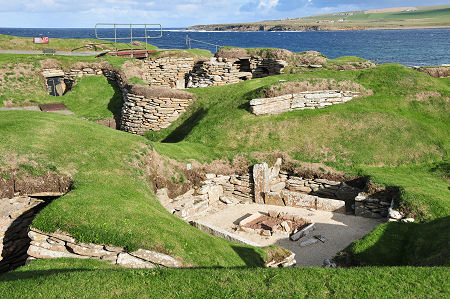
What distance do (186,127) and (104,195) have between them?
13.9 m

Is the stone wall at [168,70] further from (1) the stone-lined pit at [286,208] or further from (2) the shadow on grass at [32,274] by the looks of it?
(2) the shadow on grass at [32,274]

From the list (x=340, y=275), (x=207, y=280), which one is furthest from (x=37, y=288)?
(x=340, y=275)

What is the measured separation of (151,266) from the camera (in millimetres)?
11477

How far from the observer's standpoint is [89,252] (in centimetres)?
1179

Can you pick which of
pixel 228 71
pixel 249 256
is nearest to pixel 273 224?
pixel 249 256

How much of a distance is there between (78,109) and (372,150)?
23.9 meters

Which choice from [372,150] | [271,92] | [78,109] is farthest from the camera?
[78,109]

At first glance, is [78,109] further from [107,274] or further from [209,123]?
[107,274]

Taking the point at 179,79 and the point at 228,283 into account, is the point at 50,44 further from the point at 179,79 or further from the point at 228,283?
the point at 228,283

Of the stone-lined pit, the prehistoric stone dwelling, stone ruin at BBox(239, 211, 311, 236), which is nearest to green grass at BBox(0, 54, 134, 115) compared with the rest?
the prehistoric stone dwelling

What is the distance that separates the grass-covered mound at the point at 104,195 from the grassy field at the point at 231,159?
0.16ft

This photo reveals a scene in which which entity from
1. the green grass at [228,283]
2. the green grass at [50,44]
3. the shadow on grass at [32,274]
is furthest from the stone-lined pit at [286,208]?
the green grass at [50,44]

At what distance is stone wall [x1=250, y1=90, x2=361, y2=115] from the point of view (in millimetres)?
25438

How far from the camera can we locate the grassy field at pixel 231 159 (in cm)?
966
